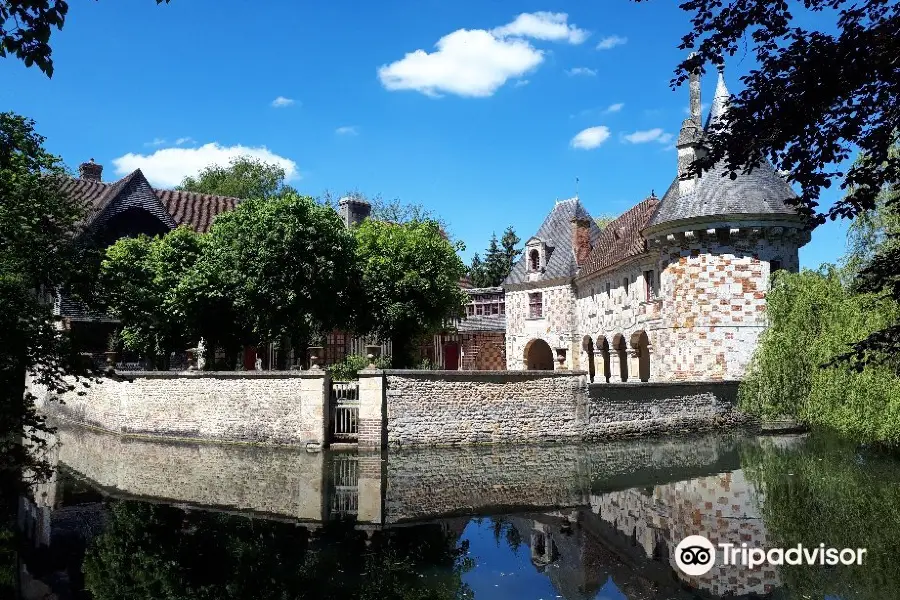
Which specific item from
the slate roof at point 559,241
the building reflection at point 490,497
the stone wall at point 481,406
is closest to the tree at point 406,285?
the stone wall at point 481,406

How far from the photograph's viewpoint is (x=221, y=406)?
19797 millimetres

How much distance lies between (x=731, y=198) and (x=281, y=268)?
14.0m

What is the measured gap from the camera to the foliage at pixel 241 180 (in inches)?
1921

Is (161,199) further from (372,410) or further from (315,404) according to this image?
(372,410)

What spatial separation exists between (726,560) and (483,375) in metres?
10.7

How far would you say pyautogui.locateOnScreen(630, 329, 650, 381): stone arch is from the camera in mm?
25859

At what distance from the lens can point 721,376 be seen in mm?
21922

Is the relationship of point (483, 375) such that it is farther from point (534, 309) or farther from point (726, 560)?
point (534, 309)

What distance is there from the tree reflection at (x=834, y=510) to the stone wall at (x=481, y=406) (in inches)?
198

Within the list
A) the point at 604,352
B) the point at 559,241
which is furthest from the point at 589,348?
the point at 559,241

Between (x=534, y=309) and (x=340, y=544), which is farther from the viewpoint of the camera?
(x=534, y=309)

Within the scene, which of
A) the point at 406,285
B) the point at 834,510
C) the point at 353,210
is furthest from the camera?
the point at 353,210

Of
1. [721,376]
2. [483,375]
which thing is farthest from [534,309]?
[483,375]

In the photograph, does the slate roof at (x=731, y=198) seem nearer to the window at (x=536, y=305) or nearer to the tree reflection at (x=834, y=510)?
the tree reflection at (x=834, y=510)
